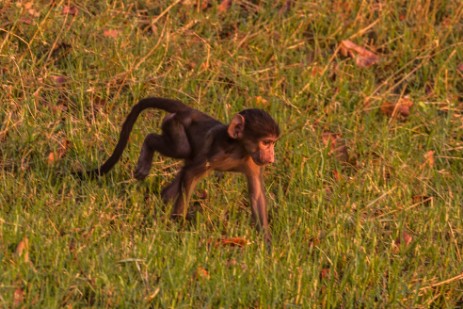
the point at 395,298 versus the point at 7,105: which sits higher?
the point at 7,105

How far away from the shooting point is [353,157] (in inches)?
367

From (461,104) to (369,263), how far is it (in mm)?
3424

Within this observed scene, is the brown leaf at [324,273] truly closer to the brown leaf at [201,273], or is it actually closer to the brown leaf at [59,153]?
the brown leaf at [201,273]

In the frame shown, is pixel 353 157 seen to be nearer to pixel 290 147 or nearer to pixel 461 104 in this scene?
pixel 290 147

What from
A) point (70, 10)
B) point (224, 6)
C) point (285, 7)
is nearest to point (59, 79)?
point (70, 10)

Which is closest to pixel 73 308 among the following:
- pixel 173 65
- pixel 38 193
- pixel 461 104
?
pixel 38 193

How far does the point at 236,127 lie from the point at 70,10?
10.5ft

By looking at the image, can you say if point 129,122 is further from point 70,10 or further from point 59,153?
point 70,10

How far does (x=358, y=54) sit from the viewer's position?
1085cm

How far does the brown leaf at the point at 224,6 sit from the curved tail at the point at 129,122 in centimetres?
288

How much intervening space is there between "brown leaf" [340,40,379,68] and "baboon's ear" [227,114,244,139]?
3.04 metres

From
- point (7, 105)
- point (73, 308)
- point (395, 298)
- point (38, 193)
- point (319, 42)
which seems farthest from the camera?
point (319, 42)

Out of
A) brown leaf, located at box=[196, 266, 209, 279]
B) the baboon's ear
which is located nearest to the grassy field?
brown leaf, located at box=[196, 266, 209, 279]

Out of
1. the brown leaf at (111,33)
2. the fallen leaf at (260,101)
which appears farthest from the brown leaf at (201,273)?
the brown leaf at (111,33)
